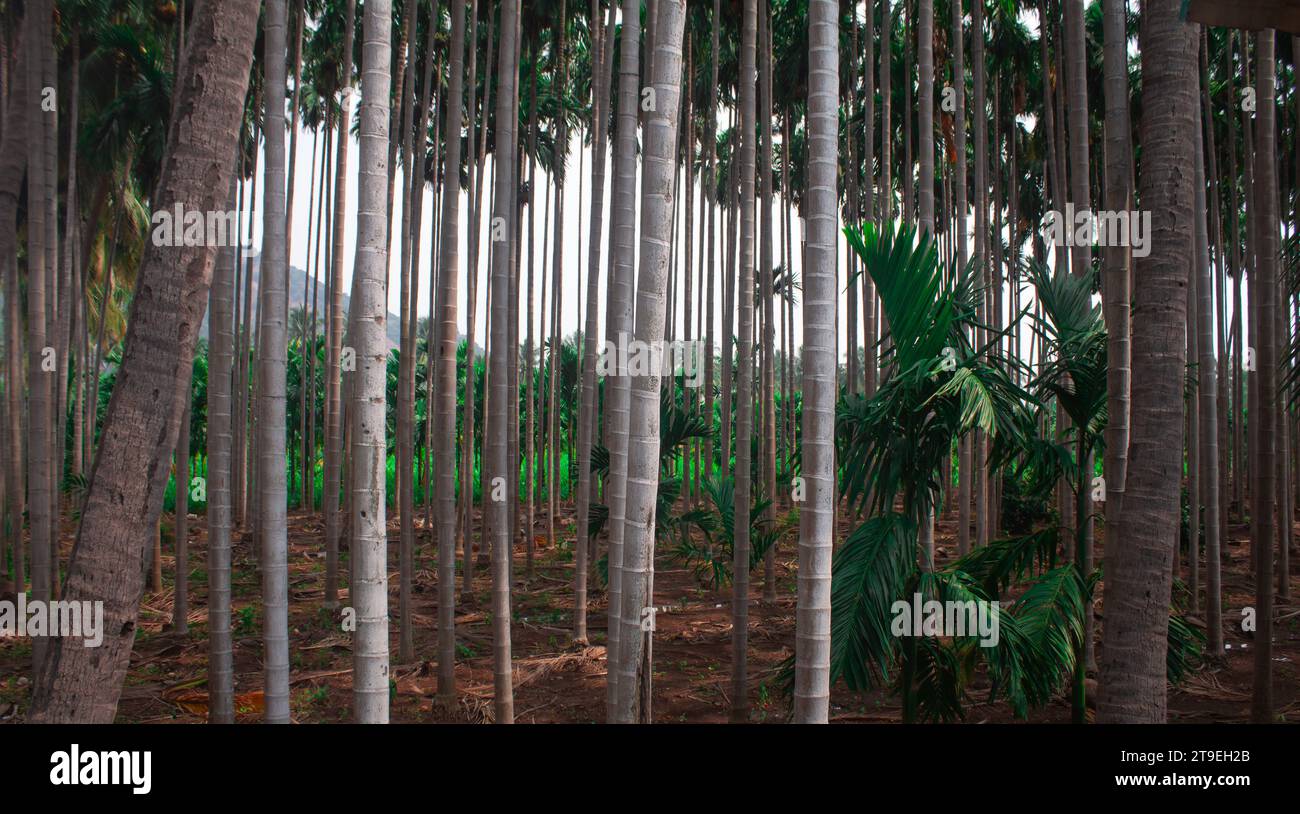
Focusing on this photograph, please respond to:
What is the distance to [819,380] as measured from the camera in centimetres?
364

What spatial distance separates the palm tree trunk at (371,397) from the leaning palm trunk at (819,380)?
1836mm

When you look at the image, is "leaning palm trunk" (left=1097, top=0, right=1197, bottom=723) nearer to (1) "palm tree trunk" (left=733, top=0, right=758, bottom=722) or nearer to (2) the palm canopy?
(2) the palm canopy

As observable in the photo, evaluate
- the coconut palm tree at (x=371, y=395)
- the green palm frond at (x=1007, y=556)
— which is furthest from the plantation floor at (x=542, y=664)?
the coconut palm tree at (x=371, y=395)

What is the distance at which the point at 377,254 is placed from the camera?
12.1 ft

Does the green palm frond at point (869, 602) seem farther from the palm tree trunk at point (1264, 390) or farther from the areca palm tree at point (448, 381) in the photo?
the areca palm tree at point (448, 381)

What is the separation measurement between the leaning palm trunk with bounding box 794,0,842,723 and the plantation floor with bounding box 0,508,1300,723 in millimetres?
3779

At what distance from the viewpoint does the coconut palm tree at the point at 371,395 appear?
3561 millimetres

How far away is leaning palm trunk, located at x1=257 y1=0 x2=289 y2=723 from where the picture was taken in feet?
17.3

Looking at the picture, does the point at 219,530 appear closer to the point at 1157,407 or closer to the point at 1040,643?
the point at 1040,643

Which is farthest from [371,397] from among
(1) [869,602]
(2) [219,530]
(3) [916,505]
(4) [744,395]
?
(4) [744,395]

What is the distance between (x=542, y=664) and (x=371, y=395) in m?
6.06

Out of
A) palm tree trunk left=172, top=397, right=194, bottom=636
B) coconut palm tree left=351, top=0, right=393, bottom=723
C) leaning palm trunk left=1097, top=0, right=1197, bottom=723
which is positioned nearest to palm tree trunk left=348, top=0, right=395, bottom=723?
coconut palm tree left=351, top=0, right=393, bottom=723
